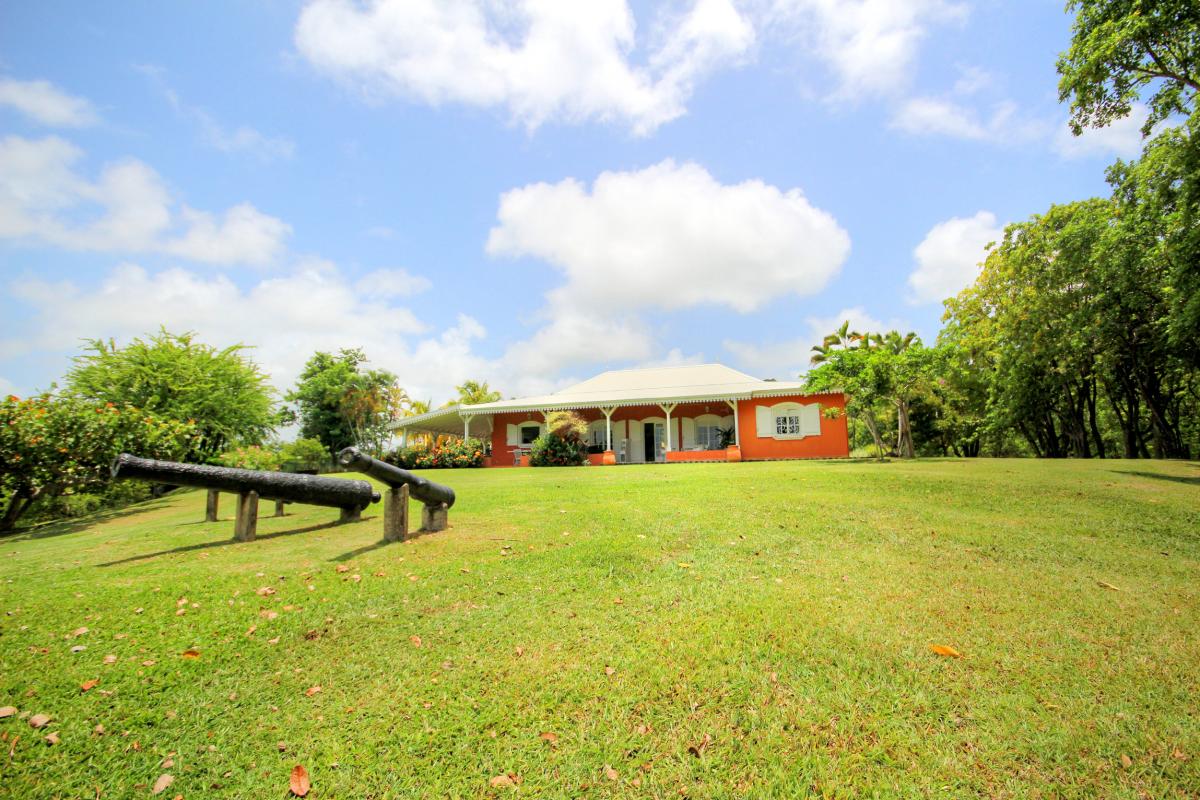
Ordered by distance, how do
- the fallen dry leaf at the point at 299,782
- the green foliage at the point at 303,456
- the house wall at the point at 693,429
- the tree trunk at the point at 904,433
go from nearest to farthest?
the fallen dry leaf at the point at 299,782
the tree trunk at the point at 904,433
the house wall at the point at 693,429
the green foliage at the point at 303,456

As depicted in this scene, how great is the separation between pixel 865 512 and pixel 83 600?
885 cm

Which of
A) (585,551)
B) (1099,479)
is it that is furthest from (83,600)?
(1099,479)

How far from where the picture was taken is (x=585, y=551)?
5.66 meters

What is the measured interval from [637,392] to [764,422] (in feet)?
20.0

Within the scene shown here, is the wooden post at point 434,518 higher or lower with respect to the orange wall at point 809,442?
lower

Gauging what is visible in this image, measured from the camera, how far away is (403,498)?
251 inches

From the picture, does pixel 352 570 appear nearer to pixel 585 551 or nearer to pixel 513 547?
pixel 513 547

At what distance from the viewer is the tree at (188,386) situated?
16.3 m

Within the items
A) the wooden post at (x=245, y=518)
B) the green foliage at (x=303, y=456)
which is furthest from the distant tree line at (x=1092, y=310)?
the green foliage at (x=303, y=456)

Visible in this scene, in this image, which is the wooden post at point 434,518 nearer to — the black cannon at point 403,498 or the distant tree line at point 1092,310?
the black cannon at point 403,498

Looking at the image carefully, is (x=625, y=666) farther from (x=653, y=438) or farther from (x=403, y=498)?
(x=653, y=438)

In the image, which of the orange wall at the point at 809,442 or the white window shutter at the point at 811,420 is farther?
the white window shutter at the point at 811,420

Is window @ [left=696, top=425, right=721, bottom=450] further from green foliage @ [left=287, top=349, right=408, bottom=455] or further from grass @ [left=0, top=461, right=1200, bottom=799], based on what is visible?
green foliage @ [left=287, top=349, right=408, bottom=455]

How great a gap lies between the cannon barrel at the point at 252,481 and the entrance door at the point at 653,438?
57.4ft
